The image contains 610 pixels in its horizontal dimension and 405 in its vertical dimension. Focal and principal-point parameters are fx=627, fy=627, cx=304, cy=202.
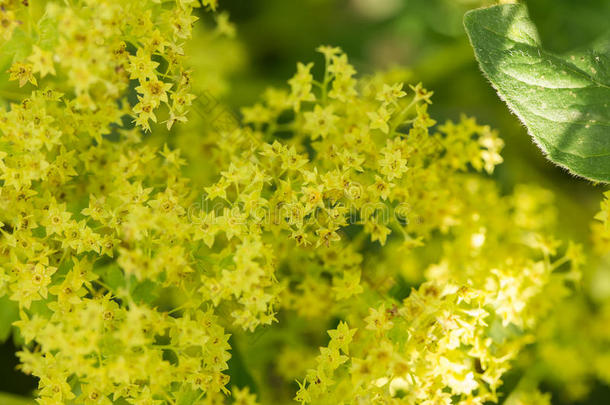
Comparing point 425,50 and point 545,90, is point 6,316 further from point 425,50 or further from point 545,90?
point 425,50

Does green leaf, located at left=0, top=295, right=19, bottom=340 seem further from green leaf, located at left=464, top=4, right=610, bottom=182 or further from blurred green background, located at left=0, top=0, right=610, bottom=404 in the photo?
green leaf, located at left=464, top=4, right=610, bottom=182

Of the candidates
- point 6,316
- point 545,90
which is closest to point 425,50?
point 545,90

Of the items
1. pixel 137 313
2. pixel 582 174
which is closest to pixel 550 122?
pixel 582 174

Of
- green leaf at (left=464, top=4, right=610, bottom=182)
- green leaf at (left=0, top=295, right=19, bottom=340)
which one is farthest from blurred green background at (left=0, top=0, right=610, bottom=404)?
green leaf at (left=0, top=295, right=19, bottom=340)

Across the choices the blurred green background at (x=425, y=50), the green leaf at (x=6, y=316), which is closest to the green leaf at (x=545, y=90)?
the blurred green background at (x=425, y=50)

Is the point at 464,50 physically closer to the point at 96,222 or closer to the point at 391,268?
the point at 391,268
